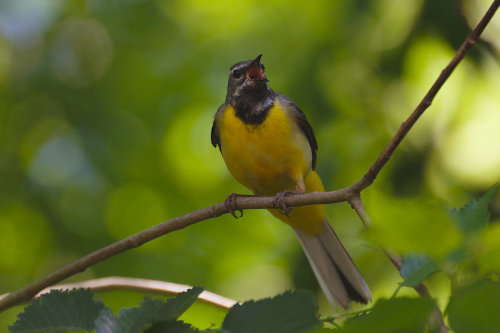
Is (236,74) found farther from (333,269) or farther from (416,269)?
(416,269)

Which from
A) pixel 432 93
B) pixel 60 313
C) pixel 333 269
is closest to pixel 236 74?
pixel 333 269

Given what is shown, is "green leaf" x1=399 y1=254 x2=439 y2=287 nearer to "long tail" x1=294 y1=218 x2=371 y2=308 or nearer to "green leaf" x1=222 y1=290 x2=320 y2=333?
"green leaf" x1=222 y1=290 x2=320 y2=333

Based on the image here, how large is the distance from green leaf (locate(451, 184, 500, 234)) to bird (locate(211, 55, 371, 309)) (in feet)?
10.0

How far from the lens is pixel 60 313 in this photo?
61.9 inches

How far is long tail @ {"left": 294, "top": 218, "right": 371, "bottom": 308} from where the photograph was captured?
14.6ft

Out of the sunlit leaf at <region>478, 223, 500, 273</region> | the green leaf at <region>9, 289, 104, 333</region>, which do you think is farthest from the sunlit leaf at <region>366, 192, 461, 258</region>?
the green leaf at <region>9, 289, 104, 333</region>

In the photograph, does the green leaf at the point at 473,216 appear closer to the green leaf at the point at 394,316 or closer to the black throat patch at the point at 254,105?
the green leaf at the point at 394,316

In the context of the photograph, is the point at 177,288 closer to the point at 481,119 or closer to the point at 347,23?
the point at 481,119

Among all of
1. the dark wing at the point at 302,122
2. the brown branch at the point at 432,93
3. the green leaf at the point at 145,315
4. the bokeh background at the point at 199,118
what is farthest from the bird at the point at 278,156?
the green leaf at the point at 145,315

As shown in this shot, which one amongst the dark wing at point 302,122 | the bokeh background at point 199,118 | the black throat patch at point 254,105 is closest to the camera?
the black throat patch at point 254,105

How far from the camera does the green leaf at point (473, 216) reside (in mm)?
1176

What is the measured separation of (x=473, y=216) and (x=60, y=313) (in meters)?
1.08

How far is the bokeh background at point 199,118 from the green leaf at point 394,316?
176 inches

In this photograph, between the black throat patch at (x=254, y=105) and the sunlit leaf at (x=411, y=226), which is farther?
the black throat patch at (x=254, y=105)
